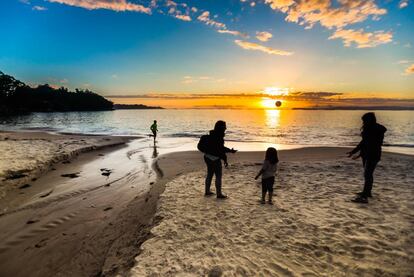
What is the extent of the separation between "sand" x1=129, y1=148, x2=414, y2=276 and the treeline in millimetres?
113010

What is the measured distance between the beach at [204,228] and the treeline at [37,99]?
110 meters

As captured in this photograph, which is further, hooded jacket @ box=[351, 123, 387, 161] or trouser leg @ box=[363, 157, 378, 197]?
trouser leg @ box=[363, 157, 378, 197]

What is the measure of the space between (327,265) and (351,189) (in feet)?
17.4

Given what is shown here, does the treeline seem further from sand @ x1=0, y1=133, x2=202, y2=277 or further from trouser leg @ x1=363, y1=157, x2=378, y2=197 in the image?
trouser leg @ x1=363, y1=157, x2=378, y2=197

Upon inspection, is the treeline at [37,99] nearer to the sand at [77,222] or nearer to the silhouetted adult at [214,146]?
the sand at [77,222]

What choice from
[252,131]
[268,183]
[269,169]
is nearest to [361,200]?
[268,183]

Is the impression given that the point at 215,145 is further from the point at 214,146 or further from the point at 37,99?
the point at 37,99

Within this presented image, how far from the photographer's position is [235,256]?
461cm

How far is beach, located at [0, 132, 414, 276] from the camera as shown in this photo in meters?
4.44

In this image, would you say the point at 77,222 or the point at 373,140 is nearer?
the point at 77,222

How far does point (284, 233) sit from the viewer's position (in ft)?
18.2

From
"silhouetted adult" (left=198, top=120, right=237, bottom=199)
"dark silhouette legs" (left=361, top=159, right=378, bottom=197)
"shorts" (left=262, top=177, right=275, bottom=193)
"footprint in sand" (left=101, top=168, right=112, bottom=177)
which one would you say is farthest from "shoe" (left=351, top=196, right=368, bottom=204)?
"footprint in sand" (left=101, top=168, right=112, bottom=177)

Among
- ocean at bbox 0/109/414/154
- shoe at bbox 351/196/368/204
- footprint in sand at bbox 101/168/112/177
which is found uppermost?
shoe at bbox 351/196/368/204

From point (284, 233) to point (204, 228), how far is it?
178cm
